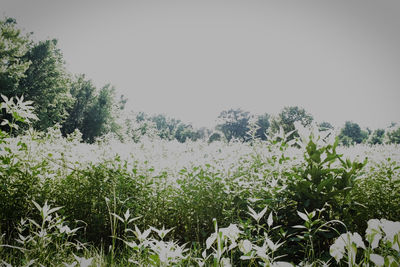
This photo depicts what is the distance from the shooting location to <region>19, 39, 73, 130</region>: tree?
22.8 m

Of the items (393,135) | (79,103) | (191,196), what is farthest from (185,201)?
(393,135)

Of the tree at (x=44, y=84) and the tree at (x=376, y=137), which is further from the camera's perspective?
the tree at (x=376, y=137)

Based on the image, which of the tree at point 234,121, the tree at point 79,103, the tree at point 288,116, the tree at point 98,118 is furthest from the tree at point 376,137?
the tree at point 79,103

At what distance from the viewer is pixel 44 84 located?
23766 mm

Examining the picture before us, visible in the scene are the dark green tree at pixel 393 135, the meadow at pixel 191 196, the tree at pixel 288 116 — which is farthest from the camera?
the dark green tree at pixel 393 135

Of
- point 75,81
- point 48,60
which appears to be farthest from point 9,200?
point 75,81

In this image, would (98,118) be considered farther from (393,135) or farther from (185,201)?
(393,135)

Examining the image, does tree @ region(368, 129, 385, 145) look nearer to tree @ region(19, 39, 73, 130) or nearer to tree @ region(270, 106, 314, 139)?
tree @ region(270, 106, 314, 139)

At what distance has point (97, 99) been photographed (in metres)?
32.7

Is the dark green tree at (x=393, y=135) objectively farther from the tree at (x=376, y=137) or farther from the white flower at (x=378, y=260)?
the white flower at (x=378, y=260)

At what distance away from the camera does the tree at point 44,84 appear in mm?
22834

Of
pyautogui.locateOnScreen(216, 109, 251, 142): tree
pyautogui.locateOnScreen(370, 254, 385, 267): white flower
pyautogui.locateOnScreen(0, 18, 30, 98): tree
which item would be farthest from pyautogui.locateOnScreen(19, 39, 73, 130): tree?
pyautogui.locateOnScreen(216, 109, 251, 142): tree

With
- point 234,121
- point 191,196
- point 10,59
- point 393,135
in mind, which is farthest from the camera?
point 234,121

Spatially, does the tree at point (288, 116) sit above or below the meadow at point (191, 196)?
above
